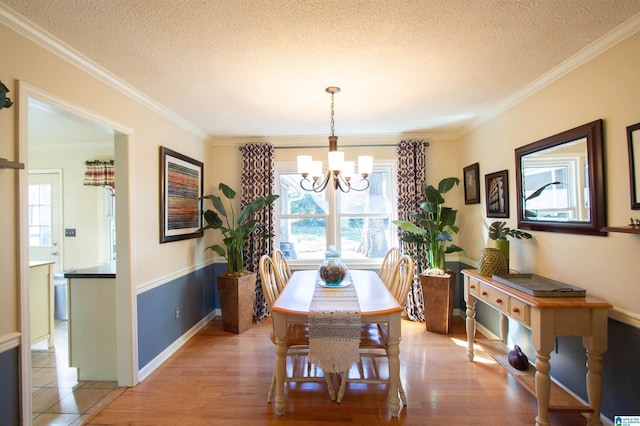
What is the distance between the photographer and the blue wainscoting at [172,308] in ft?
8.50

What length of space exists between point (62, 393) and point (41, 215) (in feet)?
9.90

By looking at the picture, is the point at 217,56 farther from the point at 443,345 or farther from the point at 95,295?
the point at 443,345

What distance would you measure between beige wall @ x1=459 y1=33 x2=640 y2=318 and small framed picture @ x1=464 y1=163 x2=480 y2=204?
61 cm

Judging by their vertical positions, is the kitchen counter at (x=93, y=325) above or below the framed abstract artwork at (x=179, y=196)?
below

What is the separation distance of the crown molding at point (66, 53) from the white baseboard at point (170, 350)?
7.45 ft

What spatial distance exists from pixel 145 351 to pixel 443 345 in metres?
2.81

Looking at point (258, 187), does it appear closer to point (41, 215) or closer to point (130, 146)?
point (130, 146)

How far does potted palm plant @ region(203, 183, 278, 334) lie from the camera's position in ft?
11.3

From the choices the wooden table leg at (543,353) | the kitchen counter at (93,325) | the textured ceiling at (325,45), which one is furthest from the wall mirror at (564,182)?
the kitchen counter at (93,325)

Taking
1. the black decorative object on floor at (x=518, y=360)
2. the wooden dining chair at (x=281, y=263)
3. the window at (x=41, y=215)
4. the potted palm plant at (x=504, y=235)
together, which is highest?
the window at (x=41, y=215)

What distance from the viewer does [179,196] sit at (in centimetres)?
320

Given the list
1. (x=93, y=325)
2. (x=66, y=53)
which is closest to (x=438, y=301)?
(x=93, y=325)

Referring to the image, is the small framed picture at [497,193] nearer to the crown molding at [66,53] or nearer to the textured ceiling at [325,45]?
the textured ceiling at [325,45]

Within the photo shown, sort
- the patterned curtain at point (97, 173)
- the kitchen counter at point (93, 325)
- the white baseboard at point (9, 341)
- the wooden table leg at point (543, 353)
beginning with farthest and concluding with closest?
the patterned curtain at point (97, 173) < the kitchen counter at point (93, 325) < the wooden table leg at point (543, 353) < the white baseboard at point (9, 341)
